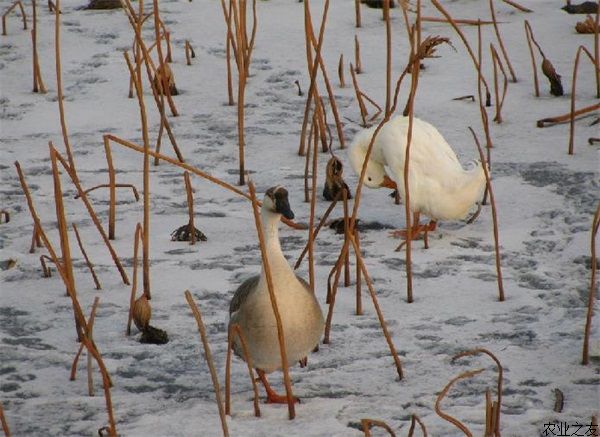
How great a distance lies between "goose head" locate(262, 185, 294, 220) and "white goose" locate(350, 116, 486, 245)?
4.42 ft

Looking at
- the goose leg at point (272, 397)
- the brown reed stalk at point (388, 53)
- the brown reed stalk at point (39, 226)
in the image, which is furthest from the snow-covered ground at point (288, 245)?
the brown reed stalk at point (388, 53)

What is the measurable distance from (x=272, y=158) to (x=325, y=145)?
0.92 ft

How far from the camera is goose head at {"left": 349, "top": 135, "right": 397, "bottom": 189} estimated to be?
16.3 ft

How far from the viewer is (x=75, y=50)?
7000 millimetres

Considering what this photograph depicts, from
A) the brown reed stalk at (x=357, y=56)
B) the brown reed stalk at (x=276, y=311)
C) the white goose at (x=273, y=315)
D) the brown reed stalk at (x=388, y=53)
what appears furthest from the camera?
the brown reed stalk at (x=357, y=56)

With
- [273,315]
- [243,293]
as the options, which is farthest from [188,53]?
[273,315]

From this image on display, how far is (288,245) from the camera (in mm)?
4758

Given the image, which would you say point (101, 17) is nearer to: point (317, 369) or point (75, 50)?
point (75, 50)

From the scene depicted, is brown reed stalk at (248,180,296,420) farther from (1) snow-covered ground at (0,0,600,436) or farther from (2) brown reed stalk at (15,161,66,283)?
(2) brown reed stalk at (15,161,66,283)

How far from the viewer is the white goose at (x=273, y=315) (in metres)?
3.34

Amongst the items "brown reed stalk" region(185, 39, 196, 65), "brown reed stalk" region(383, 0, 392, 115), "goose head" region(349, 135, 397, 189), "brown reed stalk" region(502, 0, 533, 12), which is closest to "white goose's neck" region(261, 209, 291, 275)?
"brown reed stalk" region(383, 0, 392, 115)

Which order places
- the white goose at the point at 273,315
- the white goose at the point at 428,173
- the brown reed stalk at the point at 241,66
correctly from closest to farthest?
the white goose at the point at 273,315 < the white goose at the point at 428,173 < the brown reed stalk at the point at 241,66

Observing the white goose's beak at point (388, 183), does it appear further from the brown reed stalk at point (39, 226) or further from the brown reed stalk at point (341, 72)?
the brown reed stalk at point (39, 226)

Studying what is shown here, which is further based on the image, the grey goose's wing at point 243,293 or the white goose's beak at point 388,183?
the white goose's beak at point 388,183
